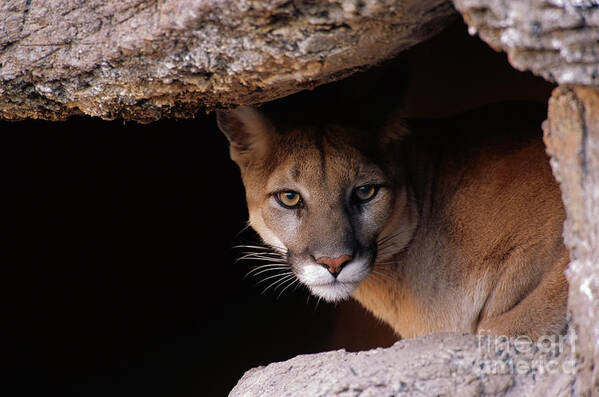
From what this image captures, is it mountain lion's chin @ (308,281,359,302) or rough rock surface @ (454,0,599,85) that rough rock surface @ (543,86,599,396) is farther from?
mountain lion's chin @ (308,281,359,302)

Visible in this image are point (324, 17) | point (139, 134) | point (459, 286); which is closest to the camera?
point (324, 17)

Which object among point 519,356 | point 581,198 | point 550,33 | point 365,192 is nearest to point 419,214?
point 365,192

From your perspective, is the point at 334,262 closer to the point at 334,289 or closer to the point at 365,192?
the point at 334,289

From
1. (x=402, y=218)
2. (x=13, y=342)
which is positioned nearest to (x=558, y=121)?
(x=402, y=218)

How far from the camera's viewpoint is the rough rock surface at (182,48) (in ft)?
5.51

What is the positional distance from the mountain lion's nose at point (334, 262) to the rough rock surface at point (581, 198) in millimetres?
981

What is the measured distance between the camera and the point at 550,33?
1.30m

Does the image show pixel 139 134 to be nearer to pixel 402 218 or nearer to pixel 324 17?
pixel 402 218

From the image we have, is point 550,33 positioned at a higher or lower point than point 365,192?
higher

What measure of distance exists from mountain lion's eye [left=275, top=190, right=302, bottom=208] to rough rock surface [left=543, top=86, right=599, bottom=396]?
47.6 inches

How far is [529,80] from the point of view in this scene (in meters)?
4.15

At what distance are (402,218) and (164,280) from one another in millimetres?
3002

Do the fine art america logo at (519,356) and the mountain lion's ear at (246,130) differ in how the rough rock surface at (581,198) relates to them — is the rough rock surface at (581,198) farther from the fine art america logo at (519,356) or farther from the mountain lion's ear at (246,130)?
the mountain lion's ear at (246,130)

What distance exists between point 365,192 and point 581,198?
119 centimetres
